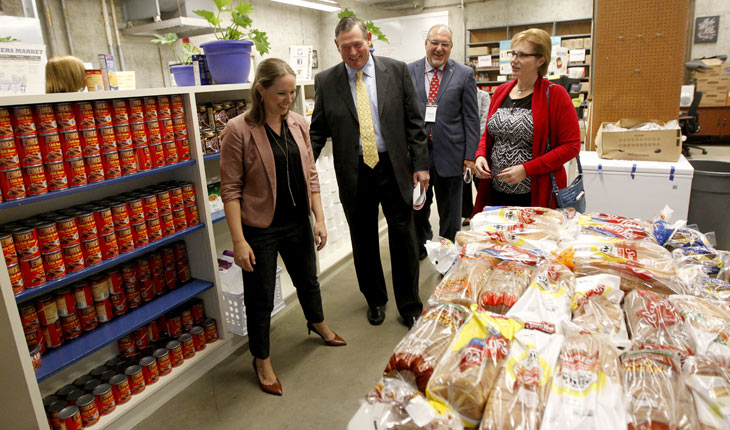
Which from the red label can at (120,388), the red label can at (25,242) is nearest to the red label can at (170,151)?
the red label can at (25,242)

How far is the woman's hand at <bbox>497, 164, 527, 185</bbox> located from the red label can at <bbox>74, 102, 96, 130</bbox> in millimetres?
2007

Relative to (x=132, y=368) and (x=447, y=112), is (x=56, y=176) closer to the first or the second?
(x=132, y=368)

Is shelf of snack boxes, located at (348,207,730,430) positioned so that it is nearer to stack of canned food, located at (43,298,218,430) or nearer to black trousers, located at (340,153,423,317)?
black trousers, located at (340,153,423,317)

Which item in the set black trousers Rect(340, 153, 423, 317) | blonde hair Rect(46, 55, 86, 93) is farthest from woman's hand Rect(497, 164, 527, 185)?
blonde hair Rect(46, 55, 86, 93)

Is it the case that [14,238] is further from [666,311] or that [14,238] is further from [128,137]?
[666,311]

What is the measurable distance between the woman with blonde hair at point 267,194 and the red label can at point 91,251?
593mm

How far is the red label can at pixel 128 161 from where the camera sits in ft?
7.36

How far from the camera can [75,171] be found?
203 centimetres

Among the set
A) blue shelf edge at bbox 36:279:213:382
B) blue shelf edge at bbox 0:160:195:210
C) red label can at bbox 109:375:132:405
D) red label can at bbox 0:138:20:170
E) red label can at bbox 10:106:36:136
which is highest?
red label can at bbox 10:106:36:136

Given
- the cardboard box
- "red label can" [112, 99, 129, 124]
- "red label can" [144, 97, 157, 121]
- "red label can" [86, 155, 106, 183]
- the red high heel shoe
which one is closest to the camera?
"red label can" [86, 155, 106, 183]

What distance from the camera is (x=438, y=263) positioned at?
6.13 ft

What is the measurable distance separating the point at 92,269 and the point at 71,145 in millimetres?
553

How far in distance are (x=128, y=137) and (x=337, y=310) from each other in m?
1.78

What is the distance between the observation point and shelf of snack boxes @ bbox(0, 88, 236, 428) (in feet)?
5.78
